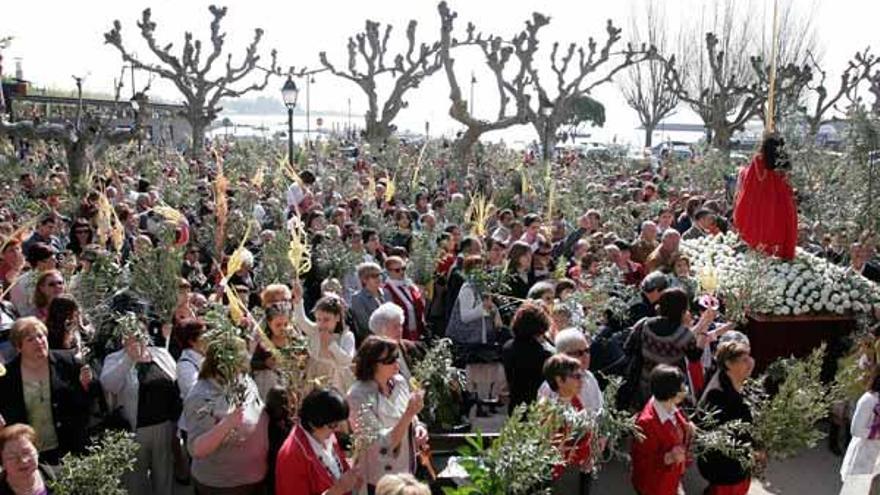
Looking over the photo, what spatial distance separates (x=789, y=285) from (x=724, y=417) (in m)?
3.33

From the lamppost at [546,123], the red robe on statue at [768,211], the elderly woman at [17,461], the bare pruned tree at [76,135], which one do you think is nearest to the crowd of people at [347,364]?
the elderly woman at [17,461]

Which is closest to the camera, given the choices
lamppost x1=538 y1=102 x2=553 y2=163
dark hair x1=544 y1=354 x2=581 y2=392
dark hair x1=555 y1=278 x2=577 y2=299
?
dark hair x1=544 y1=354 x2=581 y2=392

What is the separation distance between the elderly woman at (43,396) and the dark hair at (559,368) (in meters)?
2.62

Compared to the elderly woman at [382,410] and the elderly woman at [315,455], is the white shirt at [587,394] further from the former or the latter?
the elderly woman at [315,455]

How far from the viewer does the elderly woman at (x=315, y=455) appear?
3.87 meters

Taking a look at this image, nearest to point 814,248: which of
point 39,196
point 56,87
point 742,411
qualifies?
point 742,411

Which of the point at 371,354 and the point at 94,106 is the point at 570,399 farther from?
the point at 94,106

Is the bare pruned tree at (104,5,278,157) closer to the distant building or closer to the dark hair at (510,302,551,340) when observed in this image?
the distant building

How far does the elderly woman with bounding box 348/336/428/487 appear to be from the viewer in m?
4.30

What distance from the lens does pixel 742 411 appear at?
4.89 meters

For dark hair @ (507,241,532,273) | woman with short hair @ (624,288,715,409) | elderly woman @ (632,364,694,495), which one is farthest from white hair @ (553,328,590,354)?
dark hair @ (507,241,532,273)

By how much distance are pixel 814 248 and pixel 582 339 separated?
5805 millimetres

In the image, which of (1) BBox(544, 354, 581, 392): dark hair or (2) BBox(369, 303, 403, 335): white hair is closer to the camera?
(1) BBox(544, 354, 581, 392): dark hair

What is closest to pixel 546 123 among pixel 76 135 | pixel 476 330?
pixel 76 135
